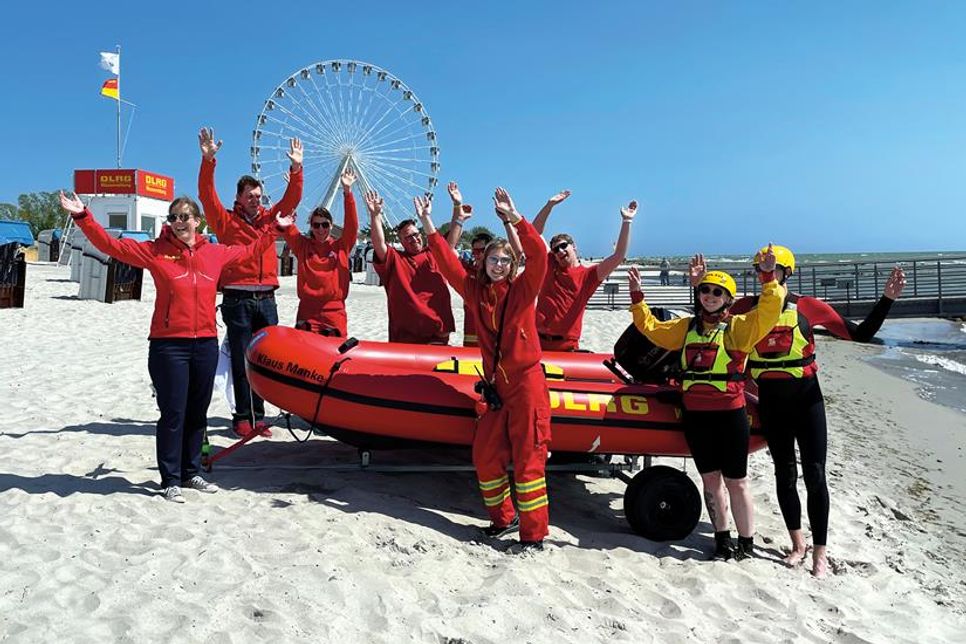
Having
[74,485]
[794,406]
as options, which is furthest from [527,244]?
[74,485]

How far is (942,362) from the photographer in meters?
11.9

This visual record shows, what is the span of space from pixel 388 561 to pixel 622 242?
2.25 m

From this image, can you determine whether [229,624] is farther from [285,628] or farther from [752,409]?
[752,409]

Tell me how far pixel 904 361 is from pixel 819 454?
10205 mm

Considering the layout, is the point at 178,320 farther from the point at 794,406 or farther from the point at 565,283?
the point at 794,406

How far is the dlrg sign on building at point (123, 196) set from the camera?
3444 centimetres

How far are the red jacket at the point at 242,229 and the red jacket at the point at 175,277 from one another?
0.78 m

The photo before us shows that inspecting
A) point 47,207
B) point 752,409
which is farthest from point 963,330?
point 47,207

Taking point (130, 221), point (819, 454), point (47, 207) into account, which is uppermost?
point (47, 207)

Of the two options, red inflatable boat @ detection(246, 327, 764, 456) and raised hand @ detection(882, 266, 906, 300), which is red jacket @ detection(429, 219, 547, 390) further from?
raised hand @ detection(882, 266, 906, 300)

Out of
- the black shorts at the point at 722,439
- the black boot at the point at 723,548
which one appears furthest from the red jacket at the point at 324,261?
the black boot at the point at 723,548

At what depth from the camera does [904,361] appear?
12062 mm

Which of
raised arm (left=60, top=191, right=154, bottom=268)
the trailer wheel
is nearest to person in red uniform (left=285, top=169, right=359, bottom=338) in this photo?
raised arm (left=60, top=191, right=154, bottom=268)

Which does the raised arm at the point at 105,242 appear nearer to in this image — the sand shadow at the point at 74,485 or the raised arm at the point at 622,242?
the sand shadow at the point at 74,485
